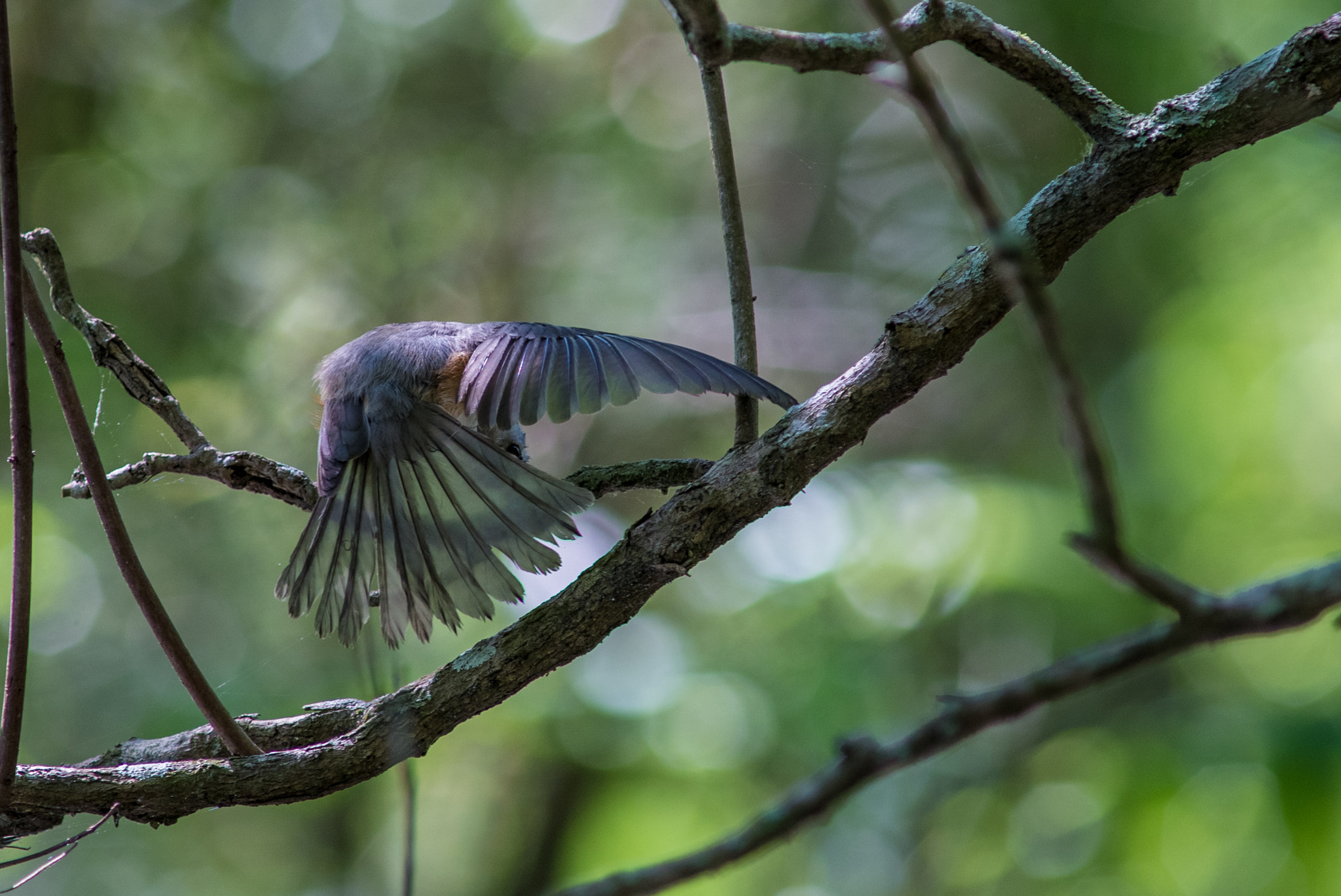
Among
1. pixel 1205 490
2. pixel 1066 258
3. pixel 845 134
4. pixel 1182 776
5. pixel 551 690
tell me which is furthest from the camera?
pixel 845 134

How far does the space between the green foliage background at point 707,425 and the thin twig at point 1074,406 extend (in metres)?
2.86

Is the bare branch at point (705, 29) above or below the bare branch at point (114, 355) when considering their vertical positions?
below

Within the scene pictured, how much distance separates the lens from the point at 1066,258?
1.34 metres

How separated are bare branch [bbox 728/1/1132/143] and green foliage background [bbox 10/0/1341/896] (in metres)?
2.23

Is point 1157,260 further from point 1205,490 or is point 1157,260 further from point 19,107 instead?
point 19,107

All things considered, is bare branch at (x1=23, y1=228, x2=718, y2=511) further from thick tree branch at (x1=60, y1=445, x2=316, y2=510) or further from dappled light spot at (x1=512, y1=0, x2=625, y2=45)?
dappled light spot at (x1=512, y1=0, x2=625, y2=45)

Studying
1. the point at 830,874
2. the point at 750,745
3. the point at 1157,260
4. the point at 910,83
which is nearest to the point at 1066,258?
the point at 910,83

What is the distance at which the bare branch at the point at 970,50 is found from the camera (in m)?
1.15

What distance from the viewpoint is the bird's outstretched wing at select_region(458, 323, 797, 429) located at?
152cm

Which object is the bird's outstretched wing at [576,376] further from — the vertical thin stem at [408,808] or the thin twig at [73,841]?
the thin twig at [73,841]

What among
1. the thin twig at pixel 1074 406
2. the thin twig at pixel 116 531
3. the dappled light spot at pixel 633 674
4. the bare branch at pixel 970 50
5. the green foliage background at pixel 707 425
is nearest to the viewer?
the thin twig at pixel 1074 406

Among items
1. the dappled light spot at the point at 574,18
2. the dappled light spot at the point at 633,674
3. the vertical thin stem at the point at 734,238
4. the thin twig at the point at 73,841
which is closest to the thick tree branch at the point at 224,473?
the thin twig at the point at 73,841

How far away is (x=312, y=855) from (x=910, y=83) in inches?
215

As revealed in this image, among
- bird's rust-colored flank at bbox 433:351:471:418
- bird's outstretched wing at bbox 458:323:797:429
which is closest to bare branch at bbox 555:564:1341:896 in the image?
bird's outstretched wing at bbox 458:323:797:429
